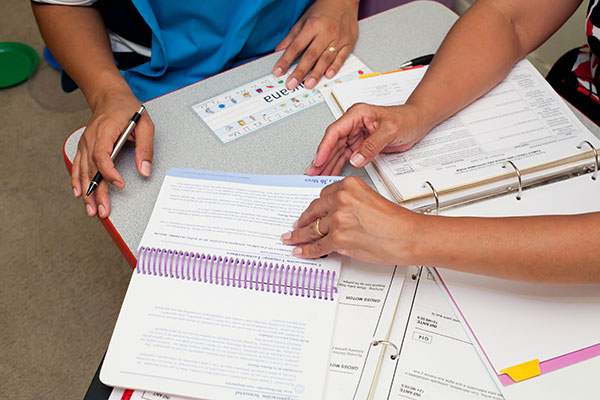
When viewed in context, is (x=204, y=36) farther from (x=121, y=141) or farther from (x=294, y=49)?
(x=121, y=141)

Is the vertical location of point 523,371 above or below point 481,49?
below

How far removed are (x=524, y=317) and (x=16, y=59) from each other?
245 centimetres

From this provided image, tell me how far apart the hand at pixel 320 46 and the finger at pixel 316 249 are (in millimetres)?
413

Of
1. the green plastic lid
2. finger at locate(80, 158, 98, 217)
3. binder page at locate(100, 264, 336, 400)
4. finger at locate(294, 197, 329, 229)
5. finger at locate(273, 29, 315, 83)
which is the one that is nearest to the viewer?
binder page at locate(100, 264, 336, 400)

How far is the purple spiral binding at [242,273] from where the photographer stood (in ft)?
2.17

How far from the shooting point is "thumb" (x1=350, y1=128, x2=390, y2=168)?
30.8 inches

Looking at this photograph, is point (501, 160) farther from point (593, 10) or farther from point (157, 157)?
point (157, 157)

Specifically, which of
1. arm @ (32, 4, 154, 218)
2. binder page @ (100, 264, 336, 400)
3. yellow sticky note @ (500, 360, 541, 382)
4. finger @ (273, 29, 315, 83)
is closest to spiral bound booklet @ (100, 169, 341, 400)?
binder page @ (100, 264, 336, 400)

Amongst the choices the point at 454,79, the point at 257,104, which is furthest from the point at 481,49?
the point at 257,104

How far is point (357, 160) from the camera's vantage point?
78 centimetres

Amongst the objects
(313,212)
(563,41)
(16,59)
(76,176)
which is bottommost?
(16,59)

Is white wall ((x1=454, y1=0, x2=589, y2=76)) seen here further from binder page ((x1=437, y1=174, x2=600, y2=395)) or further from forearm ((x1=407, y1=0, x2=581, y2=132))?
binder page ((x1=437, y1=174, x2=600, y2=395))

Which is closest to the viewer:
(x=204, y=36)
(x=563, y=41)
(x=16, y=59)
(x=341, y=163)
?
(x=341, y=163)

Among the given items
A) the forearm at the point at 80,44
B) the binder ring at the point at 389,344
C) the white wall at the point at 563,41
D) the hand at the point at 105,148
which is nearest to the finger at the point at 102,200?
the hand at the point at 105,148
